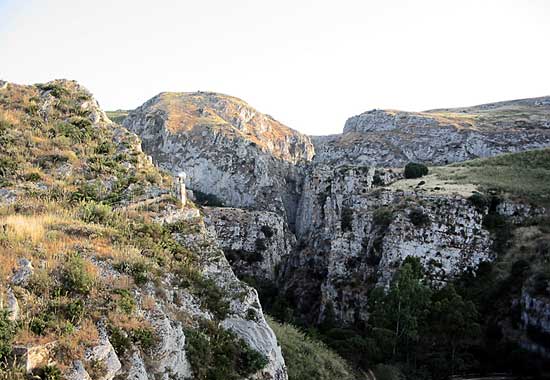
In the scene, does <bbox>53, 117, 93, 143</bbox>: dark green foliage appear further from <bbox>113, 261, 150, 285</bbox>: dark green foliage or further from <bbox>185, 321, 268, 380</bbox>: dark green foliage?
<bbox>185, 321, 268, 380</bbox>: dark green foliage

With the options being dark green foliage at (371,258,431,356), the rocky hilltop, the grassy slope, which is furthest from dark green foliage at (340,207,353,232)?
the grassy slope

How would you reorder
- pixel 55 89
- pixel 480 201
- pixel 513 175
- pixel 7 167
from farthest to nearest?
pixel 513 175 < pixel 480 201 < pixel 55 89 < pixel 7 167

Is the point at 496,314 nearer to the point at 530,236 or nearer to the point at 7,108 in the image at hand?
the point at 530,236

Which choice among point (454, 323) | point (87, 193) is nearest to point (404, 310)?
point (454, 323)

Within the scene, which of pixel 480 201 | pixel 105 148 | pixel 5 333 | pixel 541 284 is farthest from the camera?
pixel 480 201

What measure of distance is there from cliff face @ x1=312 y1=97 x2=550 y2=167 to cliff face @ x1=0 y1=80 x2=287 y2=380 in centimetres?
9785

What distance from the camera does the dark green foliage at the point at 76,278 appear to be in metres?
10.7

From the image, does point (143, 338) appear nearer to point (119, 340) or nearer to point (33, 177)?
point (119, 340)

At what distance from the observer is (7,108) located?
2133 cm

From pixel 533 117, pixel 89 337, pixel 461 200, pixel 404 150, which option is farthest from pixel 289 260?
pixel 533 117

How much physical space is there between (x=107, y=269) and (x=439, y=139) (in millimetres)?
113166

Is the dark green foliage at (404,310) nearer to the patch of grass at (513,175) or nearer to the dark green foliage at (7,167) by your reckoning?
the patch of grass at (513,175)

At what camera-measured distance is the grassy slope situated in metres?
23.3

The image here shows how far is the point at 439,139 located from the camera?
11225cm
